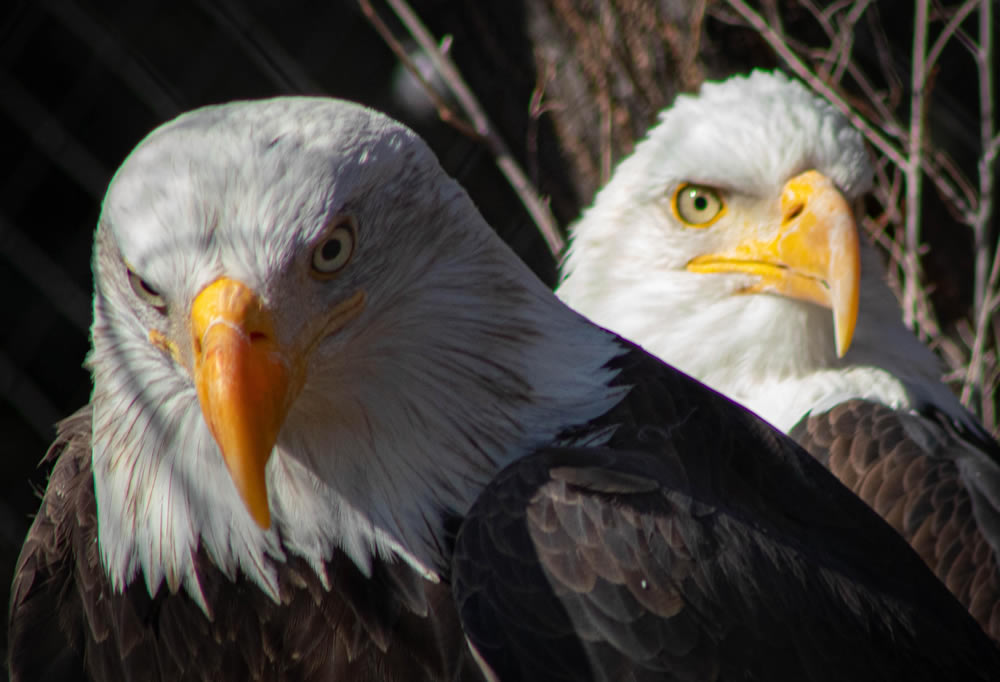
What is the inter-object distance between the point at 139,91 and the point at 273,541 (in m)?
2.40

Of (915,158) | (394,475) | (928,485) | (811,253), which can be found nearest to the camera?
(394,475)

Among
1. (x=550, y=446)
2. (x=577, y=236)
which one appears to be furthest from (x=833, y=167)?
(x=550, y=446)

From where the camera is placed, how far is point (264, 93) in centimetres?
371

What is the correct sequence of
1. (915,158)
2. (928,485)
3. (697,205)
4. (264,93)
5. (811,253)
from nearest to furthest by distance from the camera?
(928,485) → (811,253) → (697,205) → (915,158) → (264,93)

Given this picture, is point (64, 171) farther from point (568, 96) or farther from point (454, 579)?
point (454, 579)

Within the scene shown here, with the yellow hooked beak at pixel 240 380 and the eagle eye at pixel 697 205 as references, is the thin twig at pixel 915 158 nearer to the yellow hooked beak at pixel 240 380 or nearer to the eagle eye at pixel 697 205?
the eagle eye at pixel 697 205

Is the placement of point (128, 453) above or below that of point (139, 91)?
below

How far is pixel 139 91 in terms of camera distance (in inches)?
139

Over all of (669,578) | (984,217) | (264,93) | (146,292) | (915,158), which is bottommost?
(984,217)

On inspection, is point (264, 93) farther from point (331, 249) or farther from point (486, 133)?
point (331, 249)

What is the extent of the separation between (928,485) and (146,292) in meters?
1.36

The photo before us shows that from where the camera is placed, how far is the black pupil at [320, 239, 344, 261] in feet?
4.42


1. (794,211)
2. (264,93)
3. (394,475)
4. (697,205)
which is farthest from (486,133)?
(394,475)

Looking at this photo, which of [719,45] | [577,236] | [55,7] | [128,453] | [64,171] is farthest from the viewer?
[64,171]
